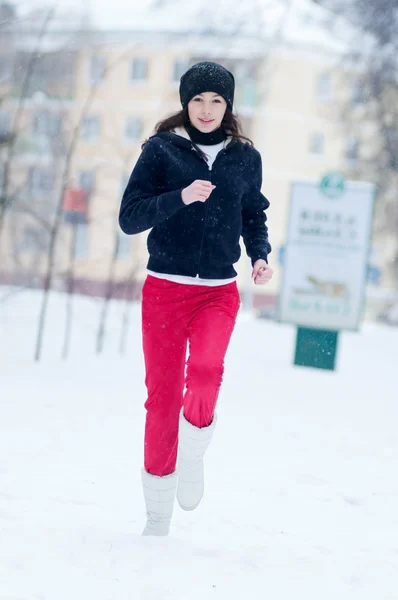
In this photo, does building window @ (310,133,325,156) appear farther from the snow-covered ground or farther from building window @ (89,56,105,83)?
the snow-covered ground

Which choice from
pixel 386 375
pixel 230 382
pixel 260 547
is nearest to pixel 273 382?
pixel 230 382

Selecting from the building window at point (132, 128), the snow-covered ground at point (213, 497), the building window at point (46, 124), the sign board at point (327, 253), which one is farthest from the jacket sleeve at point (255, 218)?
the building window at point (132, 128)

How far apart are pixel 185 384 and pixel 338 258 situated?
849 centimetres

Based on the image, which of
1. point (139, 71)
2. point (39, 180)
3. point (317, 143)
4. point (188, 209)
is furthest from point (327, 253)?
point (139, 71)

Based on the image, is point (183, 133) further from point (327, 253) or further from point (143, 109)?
point (143, 109)

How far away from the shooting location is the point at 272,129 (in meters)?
38.1

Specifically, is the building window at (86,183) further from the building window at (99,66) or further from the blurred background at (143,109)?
the building window at (99,66)

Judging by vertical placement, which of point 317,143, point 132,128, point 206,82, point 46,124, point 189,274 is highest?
point 317,143

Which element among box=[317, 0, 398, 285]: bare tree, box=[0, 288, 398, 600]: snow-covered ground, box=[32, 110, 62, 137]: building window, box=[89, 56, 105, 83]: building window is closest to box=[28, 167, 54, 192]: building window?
box=[32, 110, 62, 137]: building window

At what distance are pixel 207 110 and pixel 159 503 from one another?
142 centimetres

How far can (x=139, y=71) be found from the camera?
38562 millimetres

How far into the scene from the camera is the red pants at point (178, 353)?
128 inches

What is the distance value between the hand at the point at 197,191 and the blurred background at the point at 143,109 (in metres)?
5.27

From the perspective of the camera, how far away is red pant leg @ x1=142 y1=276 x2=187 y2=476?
10.9 ft
